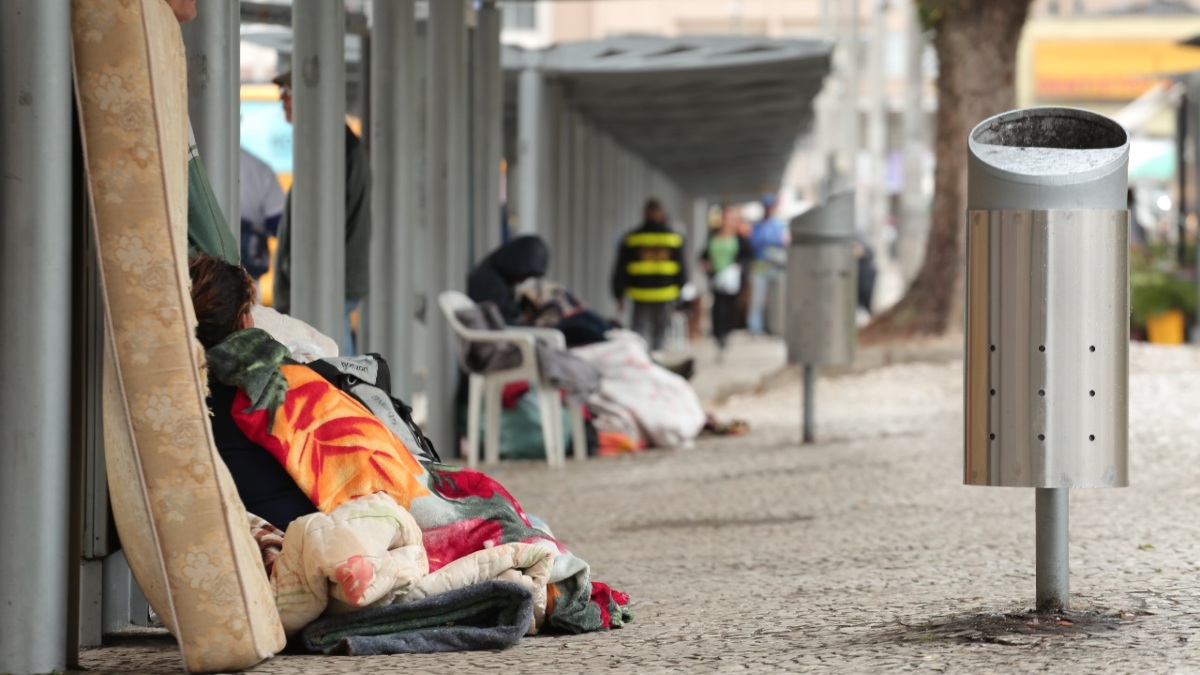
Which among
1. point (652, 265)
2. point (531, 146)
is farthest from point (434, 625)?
point (652, 265)

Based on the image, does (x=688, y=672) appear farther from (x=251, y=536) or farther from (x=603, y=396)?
(x=603, y=396)

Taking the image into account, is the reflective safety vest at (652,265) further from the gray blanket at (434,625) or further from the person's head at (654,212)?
the gray blanket at (434,625)

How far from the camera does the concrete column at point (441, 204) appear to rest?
11.4 meters

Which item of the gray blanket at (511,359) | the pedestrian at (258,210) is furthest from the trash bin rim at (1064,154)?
the gray blanket at (511,359)

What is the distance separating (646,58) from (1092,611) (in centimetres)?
1096

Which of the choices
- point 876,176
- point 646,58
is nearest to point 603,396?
point 646,58

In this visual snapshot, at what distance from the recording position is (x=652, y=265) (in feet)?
62.7

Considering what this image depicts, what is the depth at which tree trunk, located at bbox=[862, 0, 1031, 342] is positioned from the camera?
18344 mm

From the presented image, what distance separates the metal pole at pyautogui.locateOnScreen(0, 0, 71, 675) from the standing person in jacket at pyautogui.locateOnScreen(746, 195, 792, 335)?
21257mm

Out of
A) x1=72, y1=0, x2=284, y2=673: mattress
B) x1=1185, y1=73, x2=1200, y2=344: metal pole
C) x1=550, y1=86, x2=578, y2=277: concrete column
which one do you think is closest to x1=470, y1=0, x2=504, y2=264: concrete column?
x1=550, y1=86, x2=578, y2=277: concrete column

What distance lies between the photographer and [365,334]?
11.1 meters

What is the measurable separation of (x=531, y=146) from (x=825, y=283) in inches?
179

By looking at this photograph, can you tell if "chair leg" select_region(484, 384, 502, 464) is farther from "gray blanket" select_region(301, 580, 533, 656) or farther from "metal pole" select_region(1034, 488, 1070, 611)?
"metal pole" select_region(1034, 488, 1070, 611)

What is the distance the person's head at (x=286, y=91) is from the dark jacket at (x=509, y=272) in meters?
2.26
